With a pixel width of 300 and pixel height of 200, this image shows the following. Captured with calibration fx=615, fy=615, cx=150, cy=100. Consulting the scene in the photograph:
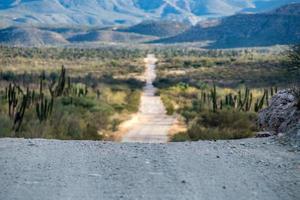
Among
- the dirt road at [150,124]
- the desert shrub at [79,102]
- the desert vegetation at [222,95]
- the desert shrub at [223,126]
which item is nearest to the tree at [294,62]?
the desert vegetation at [222,95]

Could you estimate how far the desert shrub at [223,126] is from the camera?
1875 cm

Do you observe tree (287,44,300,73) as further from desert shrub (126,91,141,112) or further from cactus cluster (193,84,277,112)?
desert shrub (126,91,141,112)

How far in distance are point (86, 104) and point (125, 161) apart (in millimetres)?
19515

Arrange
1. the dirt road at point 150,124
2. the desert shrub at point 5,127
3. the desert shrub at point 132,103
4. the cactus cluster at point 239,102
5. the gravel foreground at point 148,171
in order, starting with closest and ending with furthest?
the gravel foreground at point 148,171 → the desert shrub at point 5,127 → the dirt road at point 150,124 → the cactus cluster at point 239,102 → the desert shrub at point 132,103

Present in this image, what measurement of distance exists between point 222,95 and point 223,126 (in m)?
18.0

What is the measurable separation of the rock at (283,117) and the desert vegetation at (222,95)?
1.96 feet

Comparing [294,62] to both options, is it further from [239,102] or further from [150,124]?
[239,102]

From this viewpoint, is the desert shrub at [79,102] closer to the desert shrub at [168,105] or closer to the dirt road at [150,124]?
the dirt road at [150,124]

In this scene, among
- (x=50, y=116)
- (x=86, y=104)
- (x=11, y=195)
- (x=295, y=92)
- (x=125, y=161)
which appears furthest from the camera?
(x=86, y=104)

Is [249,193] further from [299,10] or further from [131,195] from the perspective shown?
[299,10]

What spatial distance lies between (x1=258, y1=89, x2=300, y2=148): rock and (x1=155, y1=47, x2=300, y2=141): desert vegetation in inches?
23.5

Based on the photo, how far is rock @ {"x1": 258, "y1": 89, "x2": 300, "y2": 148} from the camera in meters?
12.9

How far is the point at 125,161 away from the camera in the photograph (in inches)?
420

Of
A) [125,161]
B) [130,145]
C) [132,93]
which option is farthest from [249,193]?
[132,93]
